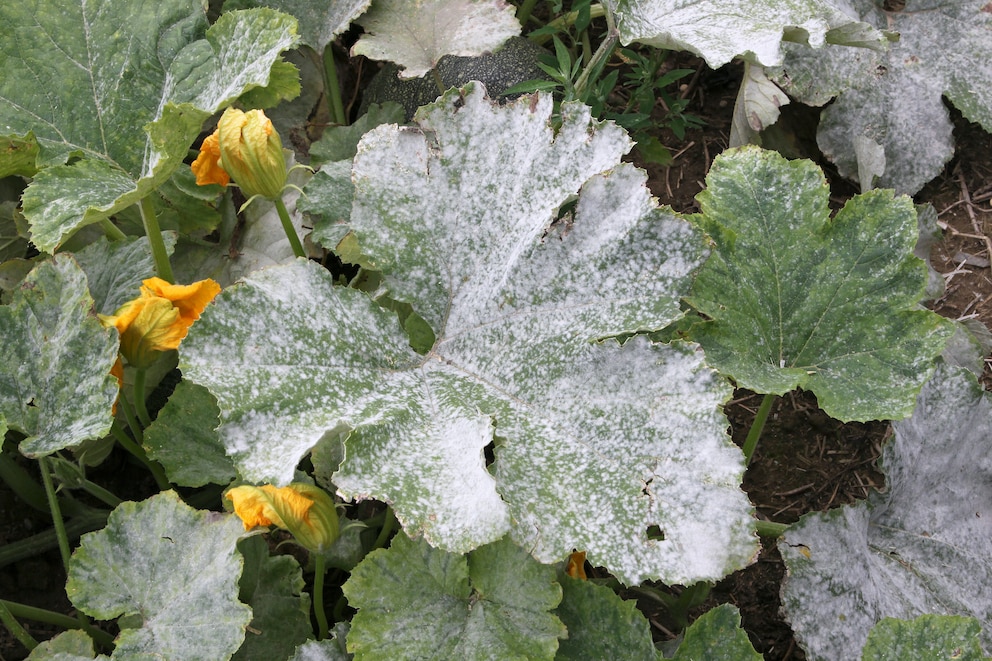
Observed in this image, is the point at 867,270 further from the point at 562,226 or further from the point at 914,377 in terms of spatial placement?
the point at 562,226

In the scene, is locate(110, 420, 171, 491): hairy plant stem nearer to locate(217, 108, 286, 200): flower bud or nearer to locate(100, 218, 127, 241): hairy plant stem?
locate(100, 218, 127, 241): hairy plant stem

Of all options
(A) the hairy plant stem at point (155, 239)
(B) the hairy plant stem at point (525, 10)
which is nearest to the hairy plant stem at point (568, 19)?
(B) the hairy plant stem at point (525, 10)

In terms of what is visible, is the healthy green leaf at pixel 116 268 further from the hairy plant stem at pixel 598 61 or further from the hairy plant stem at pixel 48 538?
the hairy plant stem at pixel 598 61

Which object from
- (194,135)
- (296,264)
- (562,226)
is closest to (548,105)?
(562,226)

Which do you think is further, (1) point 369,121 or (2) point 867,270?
(1) point 369,121

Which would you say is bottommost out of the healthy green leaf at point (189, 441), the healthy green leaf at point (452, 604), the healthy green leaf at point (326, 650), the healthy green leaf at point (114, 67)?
the healthy green leaf at point (326, 650)

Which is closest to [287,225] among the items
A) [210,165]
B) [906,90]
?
[210,165]

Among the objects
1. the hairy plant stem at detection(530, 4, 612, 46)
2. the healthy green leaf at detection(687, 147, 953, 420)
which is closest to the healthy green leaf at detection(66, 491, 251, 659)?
the healthy green leaf at detection(687, 147, 953, 420)
